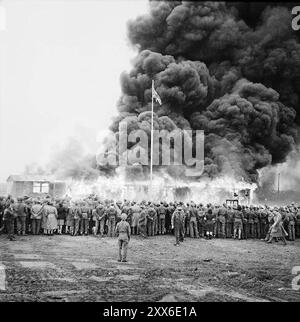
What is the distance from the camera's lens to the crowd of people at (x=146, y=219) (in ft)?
52.7

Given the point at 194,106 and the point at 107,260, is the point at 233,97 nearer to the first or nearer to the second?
the point at 194,106

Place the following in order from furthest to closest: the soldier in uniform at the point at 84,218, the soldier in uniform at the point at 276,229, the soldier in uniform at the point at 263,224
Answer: the soldier in uniform at the point at 263,224 < the soldier in uniform at the point at 84,218 < the soldier in uniform at the point at 276,229

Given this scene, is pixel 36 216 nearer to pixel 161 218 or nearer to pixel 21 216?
pixel 21 216

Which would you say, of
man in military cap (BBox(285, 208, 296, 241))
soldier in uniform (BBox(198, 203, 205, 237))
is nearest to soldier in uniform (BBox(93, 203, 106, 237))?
soldier in uniform (BBox(198, 203, 205, 237))

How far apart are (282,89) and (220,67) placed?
573 cm

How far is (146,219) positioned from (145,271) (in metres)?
6.36

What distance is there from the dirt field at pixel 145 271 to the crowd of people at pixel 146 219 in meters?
0.84

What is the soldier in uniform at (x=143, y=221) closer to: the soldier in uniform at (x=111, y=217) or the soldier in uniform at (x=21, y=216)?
the soldier in uniform at (x=111, y=217)

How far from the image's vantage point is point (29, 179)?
96.6ft

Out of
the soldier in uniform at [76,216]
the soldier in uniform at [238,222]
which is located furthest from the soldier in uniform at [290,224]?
the soldier in uniform at [76,216]

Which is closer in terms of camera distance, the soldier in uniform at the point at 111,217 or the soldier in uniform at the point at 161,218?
the soldier in uniform at the point at 111,217

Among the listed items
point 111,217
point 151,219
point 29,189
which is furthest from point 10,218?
point 29,189
